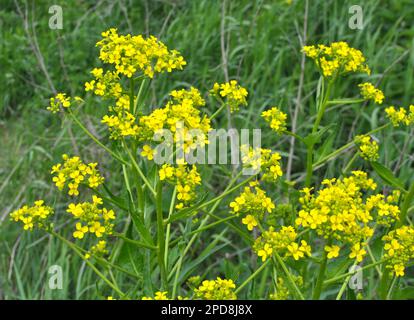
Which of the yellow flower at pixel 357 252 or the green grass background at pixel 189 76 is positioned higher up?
the green grass background at pixel 189 76

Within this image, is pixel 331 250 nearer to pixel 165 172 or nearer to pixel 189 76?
pixel 165 172

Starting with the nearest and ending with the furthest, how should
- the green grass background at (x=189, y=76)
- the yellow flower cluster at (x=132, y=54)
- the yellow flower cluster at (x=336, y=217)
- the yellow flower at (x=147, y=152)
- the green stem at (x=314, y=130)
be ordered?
the yellow flower cluster at (x=336, y=217) < the yellow flower at (x=147, y=152) < the yellow flower cluster at (x=132, y=54) < the green stem at (x=314, y=130) < the green grass background at (x=189, y=76)

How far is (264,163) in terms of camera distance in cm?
194

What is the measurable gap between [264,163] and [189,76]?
2246 mm

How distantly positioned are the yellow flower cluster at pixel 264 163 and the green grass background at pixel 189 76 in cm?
A: 132

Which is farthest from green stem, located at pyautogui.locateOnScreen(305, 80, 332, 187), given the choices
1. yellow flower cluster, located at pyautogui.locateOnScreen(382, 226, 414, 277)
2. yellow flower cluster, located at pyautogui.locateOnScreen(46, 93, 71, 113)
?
yellow flower cluster, located at pyautogui.locateOnScreen(46, 93, 71, 113)

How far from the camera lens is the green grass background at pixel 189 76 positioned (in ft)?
11.2

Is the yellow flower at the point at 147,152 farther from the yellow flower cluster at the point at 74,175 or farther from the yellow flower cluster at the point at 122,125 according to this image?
the yellow flower cluster at the point at 74,175

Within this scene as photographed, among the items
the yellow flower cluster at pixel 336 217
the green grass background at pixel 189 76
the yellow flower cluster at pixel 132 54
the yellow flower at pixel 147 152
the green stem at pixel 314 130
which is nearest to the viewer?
the yellow flower cluster at pixel 336 217

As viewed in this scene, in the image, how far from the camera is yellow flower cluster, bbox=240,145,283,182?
1931mm

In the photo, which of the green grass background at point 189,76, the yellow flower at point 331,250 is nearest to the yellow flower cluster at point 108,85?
the yellow flower at point 331,250

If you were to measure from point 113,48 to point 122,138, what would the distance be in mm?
286
